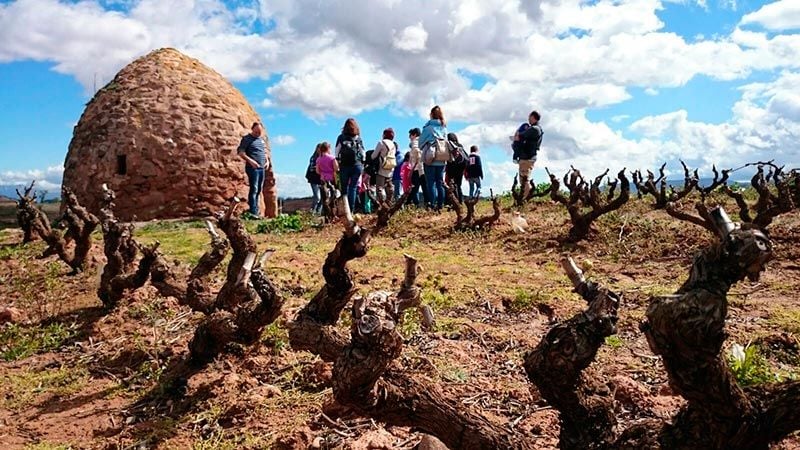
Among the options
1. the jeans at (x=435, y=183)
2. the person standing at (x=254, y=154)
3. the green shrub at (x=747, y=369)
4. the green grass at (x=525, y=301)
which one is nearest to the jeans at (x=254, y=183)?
the person standing at (x=254, y=154)

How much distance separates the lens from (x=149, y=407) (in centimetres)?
422

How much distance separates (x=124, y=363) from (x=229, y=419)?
5.30ft

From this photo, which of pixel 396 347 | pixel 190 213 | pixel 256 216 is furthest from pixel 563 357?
pixel 190 213

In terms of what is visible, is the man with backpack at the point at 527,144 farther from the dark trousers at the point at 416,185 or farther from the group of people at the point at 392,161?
the dark trousers at the point at 416,185

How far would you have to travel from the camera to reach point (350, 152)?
12109mm

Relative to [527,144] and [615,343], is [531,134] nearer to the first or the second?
[527,144]

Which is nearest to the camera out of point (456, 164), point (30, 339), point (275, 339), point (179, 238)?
point (275, 339)

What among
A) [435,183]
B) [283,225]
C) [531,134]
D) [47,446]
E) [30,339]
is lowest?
[47,446]

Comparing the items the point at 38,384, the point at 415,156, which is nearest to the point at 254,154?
the point at 415,156

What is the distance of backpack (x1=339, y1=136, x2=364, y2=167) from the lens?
39.8 feet

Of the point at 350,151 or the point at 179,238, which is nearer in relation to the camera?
the point at 179,238

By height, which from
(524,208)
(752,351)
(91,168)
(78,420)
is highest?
(91,168)

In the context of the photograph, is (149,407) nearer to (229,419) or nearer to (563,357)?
(229,419)

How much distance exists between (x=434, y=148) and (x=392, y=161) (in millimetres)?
1444
